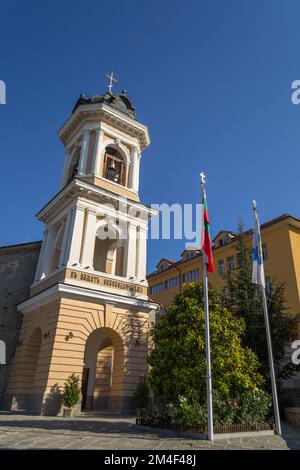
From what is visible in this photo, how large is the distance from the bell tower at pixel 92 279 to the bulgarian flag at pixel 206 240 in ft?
27.9

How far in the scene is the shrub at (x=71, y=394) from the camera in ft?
55.0

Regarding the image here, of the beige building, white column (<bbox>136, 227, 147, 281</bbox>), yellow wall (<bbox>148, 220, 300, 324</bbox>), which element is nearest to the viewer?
white column (<bbox>136, 227, 147, 281</bbox>)

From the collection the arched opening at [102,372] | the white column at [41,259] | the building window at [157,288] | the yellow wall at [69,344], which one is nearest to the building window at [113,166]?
the white column at [41,259]

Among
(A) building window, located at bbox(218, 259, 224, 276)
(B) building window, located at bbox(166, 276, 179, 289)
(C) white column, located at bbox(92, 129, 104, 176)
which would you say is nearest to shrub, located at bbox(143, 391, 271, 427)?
(C) white column, located at bbox(92, 129, 104, 176)

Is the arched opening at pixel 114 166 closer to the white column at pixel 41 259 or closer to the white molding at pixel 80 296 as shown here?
the white column at pixel 41 259

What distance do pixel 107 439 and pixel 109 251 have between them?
15841mm

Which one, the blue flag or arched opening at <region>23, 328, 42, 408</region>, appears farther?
arched opening at <region>23, 328, 42, 408</region>

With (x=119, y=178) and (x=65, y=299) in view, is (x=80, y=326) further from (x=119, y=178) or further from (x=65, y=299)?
(x=119, y=178)

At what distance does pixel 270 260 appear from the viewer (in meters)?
30.6

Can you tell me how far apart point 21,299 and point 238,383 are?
15.9 m

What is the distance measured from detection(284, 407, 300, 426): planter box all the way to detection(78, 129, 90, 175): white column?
59.5 ft

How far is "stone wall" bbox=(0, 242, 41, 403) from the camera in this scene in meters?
22.3

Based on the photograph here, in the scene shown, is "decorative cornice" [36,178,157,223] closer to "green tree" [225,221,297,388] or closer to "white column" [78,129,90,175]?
"white column" [78,129,90,175]

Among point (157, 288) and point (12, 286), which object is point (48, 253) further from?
point (157, 288)
